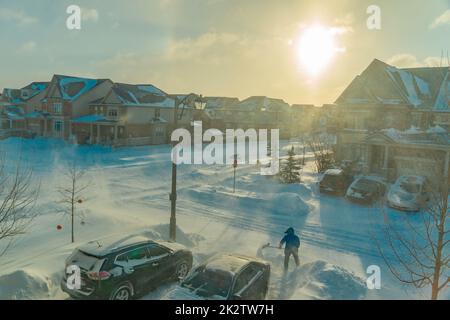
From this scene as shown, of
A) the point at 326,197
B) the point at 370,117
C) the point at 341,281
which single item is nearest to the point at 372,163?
the point at 370,117

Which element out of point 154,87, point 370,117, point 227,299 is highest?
point 154,87

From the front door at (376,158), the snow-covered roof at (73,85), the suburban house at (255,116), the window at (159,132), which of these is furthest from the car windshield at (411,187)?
the suburban house at (255,116)

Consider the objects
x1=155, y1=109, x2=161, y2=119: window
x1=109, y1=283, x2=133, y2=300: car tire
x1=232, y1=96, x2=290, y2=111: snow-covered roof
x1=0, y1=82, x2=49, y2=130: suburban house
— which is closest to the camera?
x1=109, y1=283, x2=133, y2=300: car tire

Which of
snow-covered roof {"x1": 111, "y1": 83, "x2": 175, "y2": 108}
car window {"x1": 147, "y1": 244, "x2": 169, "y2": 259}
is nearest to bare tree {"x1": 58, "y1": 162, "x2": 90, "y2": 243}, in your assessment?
car window {"x1": 147, "y1": 244, "x2": 169, "y2": 259}

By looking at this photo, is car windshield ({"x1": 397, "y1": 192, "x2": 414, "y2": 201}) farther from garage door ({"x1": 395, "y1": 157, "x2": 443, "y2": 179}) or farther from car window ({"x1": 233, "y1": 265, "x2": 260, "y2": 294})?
car window ({"x1": 233, "y1": 265, "x2": 260, "y2": 294})

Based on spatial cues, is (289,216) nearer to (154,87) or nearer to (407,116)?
(407,116)

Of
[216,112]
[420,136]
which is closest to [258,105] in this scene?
[216,112]
